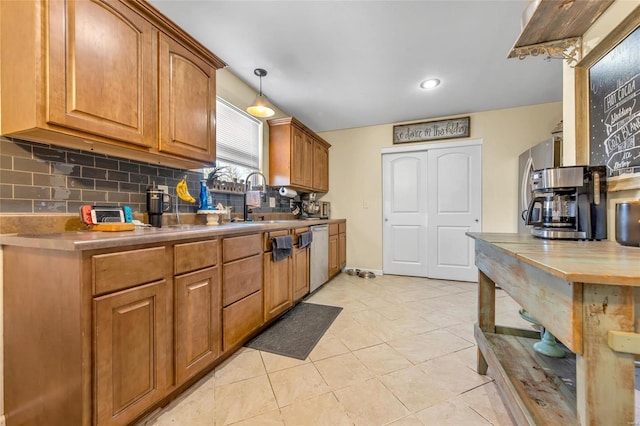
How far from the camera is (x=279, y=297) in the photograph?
2.36m

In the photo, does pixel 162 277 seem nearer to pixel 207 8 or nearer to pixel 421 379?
pixel 421 379

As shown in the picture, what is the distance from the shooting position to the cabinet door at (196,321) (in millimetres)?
1354

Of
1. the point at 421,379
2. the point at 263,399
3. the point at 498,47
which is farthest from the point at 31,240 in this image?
the point at 498,47

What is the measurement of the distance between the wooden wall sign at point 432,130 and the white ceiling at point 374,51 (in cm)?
25

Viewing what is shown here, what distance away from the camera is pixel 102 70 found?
1.31 m

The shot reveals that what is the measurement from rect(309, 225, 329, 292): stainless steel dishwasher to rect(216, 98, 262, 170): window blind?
3.73ft

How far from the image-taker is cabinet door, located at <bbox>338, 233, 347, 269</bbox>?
413 centimetres

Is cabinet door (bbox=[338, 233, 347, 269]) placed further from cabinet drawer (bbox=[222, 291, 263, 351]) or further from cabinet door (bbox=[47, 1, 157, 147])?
cabinet door (bbox=[47, 1, 157, 147])

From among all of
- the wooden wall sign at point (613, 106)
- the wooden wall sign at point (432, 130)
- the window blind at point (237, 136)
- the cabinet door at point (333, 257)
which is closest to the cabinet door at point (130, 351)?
the window blind at point (237, 136)

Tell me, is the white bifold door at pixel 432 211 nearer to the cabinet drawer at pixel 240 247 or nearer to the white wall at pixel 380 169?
the white wall at pixel 380 169

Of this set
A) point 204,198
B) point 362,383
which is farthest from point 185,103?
point 362,383

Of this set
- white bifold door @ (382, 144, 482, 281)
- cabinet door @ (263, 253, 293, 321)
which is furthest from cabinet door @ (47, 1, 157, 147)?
white bifold door @ (382, 144, 482, 281)

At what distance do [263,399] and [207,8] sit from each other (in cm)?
255

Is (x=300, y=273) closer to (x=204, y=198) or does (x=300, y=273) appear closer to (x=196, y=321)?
(x=204, y=198)
